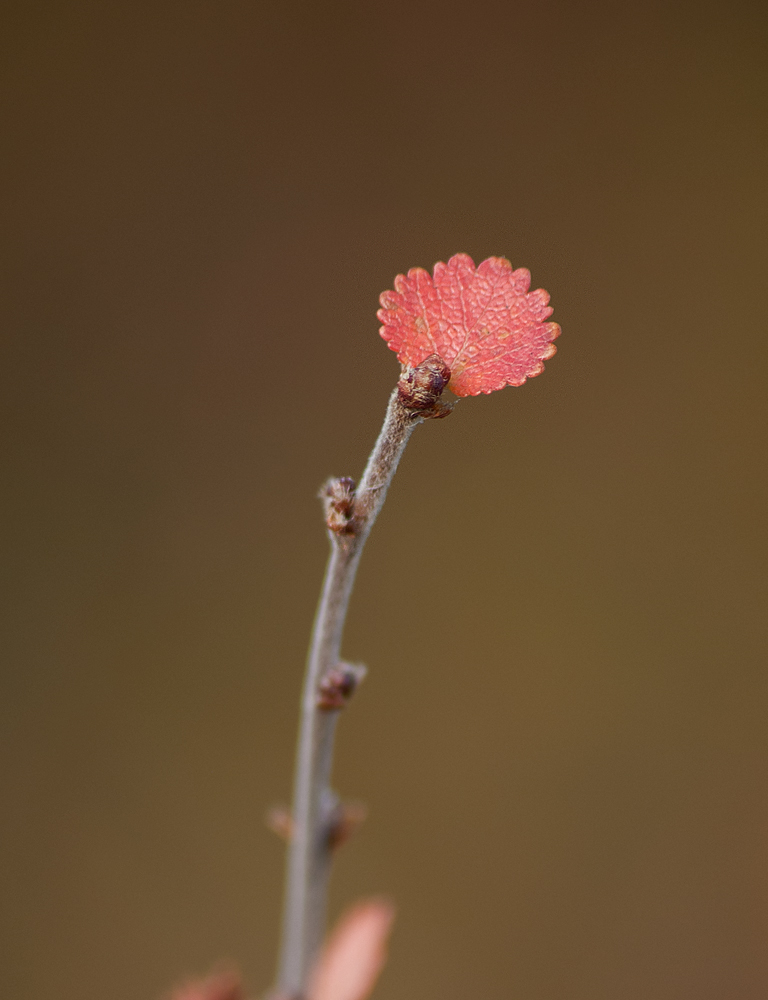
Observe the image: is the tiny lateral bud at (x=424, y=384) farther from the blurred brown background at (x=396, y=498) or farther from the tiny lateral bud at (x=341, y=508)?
the blurred brown background at (x=396, y=498)

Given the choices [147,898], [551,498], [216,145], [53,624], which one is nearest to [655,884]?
[551,498]

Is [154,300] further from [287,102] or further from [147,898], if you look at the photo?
[147,898]

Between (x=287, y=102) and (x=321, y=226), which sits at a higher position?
(x=287, y=102)

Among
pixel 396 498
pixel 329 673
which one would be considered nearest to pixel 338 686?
pixel 329 673

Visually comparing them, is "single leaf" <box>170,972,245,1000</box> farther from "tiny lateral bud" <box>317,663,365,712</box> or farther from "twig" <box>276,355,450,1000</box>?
"tiny lateral bud" <box>317,663,365,712</box>

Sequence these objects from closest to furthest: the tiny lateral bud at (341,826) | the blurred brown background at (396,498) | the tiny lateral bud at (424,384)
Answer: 1. the tiny lateral bud at (424,384)
2. the tiny lateral bud at (341,826)
3. the blurred brown background at (396,498)

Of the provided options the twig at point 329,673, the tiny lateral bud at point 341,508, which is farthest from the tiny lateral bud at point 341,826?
the tiny lateral bud at point 341,508

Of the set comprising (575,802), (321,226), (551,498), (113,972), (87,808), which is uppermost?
(321,226)

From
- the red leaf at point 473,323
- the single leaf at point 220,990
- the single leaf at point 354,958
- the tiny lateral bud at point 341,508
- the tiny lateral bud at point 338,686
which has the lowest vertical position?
the single leaf at point 220,990
